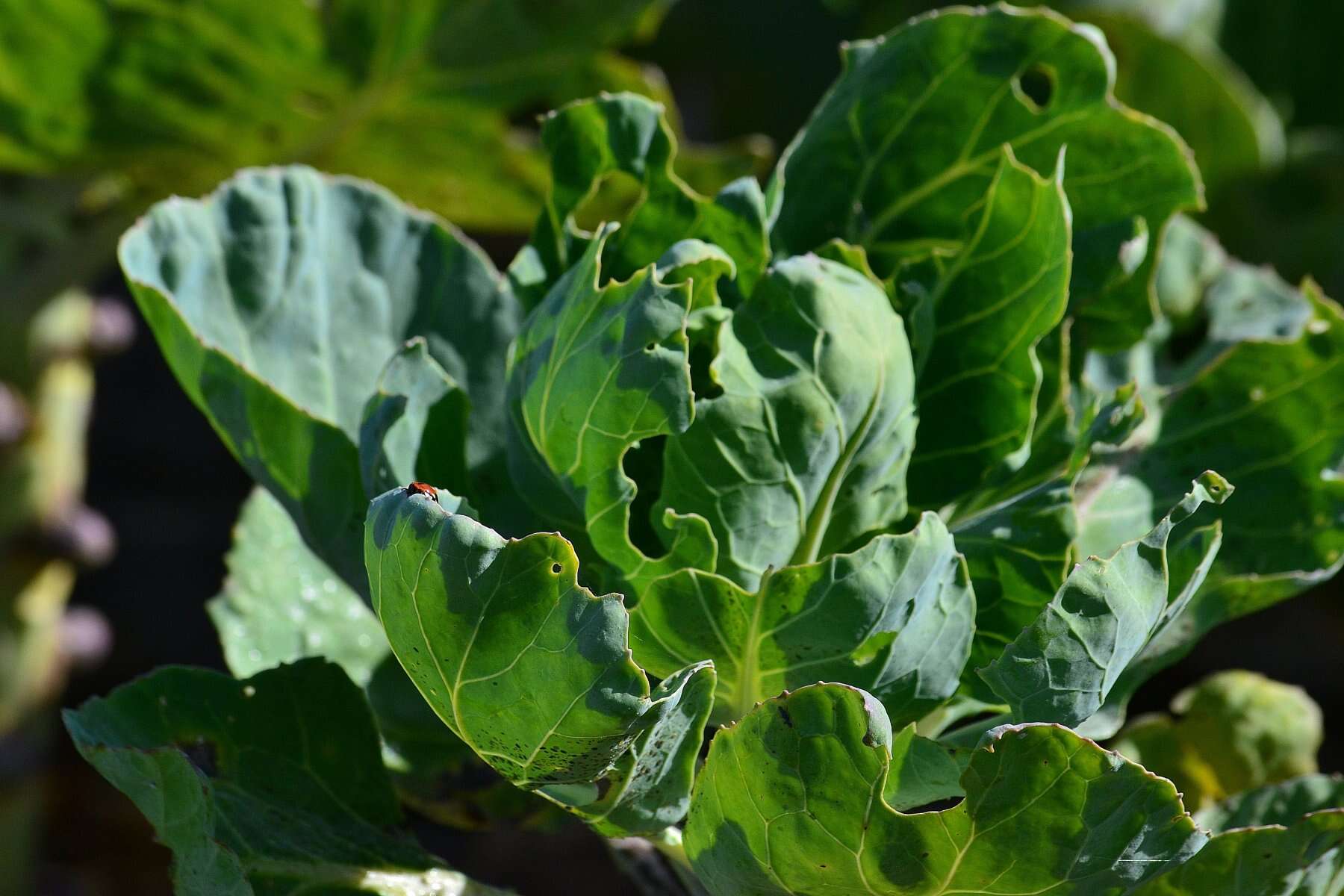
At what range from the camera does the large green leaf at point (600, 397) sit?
518 millimetres

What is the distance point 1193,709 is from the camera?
79cm

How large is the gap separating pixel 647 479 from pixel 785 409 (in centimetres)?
9

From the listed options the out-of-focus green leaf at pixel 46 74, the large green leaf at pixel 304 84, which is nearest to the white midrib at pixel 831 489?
A: the large green leaf at pixel 304 84

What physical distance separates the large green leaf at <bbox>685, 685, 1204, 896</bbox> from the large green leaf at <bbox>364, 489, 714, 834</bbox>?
0.04 metres

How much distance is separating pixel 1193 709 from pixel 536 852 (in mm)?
1435

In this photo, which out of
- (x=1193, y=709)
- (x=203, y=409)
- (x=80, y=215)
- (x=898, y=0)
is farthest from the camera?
(x=898, y=0)

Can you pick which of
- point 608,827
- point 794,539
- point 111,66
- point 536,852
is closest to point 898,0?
point 111,66

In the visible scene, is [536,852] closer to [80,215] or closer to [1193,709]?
[80,215]

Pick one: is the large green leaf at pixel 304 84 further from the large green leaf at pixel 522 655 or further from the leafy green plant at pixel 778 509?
the large green leaf at pixel 522 655

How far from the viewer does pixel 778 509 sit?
0.57 meters

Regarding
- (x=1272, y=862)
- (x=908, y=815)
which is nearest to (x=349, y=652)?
(x=908, y=815)

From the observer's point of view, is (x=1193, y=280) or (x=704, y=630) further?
(x=1193, y=280)

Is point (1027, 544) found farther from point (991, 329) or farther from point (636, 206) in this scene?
point (636, 206)

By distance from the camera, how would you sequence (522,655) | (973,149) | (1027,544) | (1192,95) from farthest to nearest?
1. (1192,95)
2. (973,149)
3. (1027,544)
4. (522,655)
